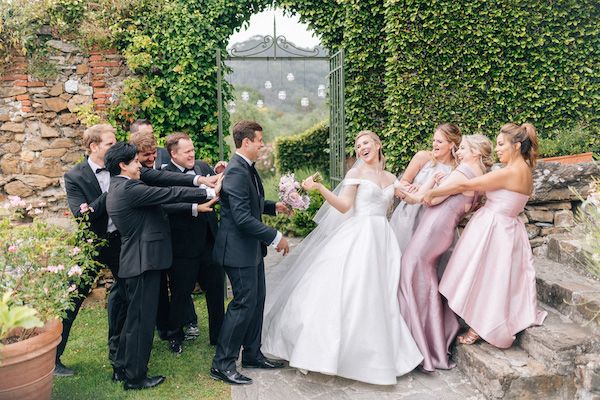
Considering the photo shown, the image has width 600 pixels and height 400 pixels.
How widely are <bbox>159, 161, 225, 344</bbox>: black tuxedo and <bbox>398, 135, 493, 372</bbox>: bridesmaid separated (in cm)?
169

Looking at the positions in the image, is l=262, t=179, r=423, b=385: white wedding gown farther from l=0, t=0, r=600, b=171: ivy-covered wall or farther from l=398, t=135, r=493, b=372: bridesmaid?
l=0, t=0, r=600, b=171: ivy-covered wall

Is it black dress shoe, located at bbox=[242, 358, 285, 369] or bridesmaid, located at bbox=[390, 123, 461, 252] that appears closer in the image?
black dress shoe, located at bbox=[242, 358, 285, 369]

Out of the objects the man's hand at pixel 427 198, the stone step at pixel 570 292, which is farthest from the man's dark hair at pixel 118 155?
the stone step at pixel 570 292

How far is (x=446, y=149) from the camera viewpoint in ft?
17.5

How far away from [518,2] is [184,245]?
5.39m

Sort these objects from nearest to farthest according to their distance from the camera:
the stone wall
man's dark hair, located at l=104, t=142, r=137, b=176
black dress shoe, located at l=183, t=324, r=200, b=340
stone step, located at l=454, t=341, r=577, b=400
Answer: stone step, located at l=454, t=341, r=577, b=400 < man's dark hair, located at l=104, t=142, r=137, b=176 < black dress shoe, located at l=183, t=324, r=200, b=340 < the stone wall

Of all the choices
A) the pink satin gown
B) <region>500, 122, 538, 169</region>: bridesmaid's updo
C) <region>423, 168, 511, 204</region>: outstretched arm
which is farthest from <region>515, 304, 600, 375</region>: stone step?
<region>500, 122, 538, 169</region>: bridesmaid's updo

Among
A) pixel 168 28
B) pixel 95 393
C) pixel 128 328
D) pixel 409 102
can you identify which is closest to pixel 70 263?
pixel 128 328

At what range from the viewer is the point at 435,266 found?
4.92 m

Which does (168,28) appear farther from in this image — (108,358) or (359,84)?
(108,358)

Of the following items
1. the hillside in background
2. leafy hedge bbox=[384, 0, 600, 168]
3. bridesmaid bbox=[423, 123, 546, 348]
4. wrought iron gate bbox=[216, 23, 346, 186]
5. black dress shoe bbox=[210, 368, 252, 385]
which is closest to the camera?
bridesmaid bbox=[423, 123, 546, 348]

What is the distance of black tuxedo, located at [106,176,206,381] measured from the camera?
423 cm

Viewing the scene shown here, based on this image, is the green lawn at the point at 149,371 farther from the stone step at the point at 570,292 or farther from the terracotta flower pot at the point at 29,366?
the stone step at the point at 570,292

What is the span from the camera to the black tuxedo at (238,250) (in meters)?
4.45
